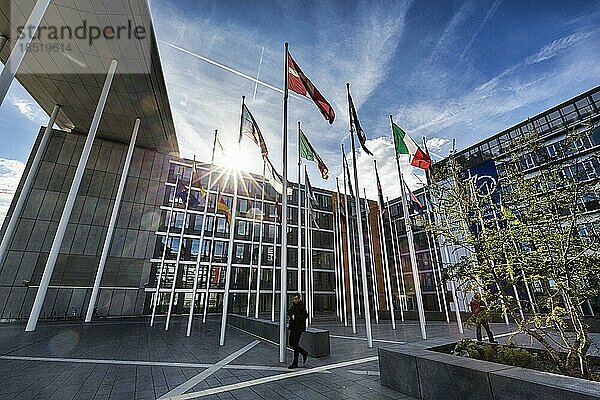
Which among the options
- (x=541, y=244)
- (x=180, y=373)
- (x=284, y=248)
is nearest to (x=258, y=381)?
(x=180, y=373)

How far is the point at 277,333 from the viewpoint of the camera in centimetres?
1138

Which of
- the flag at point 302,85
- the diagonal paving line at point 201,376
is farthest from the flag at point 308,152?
the diagonal paving line at point 201,376

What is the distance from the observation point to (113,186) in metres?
28.4

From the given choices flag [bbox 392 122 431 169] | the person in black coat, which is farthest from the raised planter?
flag [bbox 392 122 431 169]

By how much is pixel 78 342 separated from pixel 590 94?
4533cm

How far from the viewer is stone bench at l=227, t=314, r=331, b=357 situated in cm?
912

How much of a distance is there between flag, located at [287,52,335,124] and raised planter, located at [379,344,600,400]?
8378 millimetres

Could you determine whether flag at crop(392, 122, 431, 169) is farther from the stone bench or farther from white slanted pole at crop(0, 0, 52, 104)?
white slanted pole at crop(0, 0, 52, 104)

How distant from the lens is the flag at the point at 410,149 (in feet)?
41.6

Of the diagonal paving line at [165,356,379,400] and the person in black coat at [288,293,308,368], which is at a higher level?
the person in black coat at [288,293,308,368]

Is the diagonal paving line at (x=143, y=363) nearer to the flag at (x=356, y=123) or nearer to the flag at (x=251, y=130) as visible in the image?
the flag at (x=251, y=130)

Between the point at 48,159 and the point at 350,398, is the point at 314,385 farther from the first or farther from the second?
the point at 48,159

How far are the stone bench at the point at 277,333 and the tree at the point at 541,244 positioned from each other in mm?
4854

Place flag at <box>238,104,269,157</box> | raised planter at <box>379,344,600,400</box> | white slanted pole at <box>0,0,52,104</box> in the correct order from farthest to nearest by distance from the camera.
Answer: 1. flag at <box>238,104,269,157</box>
2. white slanted pole at <box>0,0,52,104</box>
3. raised planter at <box>379,344,600,400</box>
